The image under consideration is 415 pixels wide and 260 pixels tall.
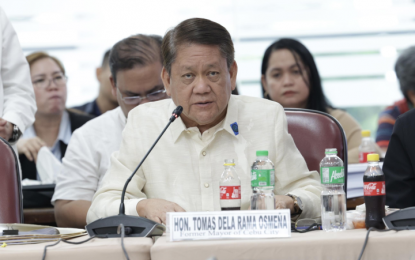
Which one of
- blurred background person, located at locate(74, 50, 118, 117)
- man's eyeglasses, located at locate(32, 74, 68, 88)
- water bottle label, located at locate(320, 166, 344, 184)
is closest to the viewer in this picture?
water bottle label, located at locate(320, 166, 344, 184)

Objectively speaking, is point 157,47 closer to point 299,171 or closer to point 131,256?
point 299,171

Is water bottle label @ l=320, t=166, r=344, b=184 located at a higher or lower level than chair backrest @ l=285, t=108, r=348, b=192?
lower

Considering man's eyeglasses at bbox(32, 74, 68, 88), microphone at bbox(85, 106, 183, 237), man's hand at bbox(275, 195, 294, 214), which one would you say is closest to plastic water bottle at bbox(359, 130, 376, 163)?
man's hand at bbox(275, 195, 294, 214)

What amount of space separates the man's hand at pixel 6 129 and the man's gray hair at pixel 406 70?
2356 mm

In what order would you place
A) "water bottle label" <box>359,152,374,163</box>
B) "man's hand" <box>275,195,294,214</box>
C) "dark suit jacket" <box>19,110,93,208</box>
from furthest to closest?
"water bottle label" <box>359,152,374,163</box> < "dark suit jacket" <box>19,110,93,208</box> < "man's hand" <box>275,195,294,214</box>

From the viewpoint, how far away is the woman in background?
3.37 meters

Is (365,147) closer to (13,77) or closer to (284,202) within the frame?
(284,202)

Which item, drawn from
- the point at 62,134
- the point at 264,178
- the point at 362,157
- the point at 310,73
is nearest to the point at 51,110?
the point at 62,134

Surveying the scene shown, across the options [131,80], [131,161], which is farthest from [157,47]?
[131,161]

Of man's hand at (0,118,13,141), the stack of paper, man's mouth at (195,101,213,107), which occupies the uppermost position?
man's mouth at (195,101,213,107)

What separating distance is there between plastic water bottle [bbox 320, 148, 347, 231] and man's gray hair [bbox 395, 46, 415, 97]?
7.16 feet

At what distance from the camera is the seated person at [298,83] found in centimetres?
282

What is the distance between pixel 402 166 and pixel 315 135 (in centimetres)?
32

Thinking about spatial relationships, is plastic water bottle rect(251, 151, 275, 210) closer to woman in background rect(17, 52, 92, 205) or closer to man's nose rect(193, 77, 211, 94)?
man's nose rect(193, 77, 211, 94)
